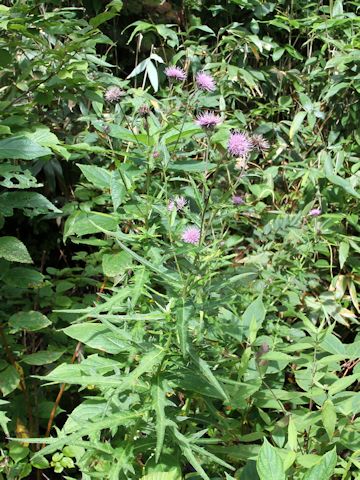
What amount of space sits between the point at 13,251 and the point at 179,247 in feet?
1.63

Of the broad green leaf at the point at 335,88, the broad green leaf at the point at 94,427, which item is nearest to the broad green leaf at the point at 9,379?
the broad green leaf at the point at 94,427

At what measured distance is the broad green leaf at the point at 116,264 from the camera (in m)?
1.49

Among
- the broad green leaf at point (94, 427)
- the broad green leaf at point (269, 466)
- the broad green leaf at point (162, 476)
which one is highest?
the broad green leaf at point (269, 466)

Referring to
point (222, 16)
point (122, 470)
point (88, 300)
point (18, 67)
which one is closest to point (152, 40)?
point (222, 16)

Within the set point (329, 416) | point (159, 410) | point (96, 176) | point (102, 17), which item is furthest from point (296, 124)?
point (159, 410)

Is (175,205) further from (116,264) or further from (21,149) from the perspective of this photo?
(21,149)

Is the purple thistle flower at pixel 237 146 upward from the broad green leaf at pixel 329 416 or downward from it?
upward

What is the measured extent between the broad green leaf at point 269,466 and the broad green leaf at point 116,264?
646mm

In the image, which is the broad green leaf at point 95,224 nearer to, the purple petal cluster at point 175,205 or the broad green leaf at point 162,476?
the purple petal cluster at point 175,205

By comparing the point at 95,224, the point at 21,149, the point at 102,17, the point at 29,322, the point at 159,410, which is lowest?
the point at 29,322

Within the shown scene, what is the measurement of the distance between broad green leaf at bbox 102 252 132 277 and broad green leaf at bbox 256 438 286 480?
65cm

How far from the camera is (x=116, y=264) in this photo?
1.51 metres

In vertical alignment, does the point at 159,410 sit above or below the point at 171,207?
below

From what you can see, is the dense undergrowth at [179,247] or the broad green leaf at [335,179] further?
the broad green leaf at [335,179]
